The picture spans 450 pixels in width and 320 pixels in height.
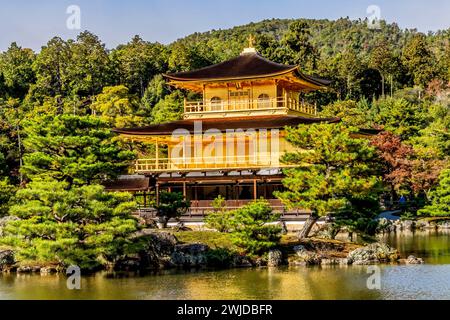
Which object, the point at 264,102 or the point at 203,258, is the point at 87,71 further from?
the point at 203,258

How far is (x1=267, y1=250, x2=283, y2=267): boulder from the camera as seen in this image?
21622 mm

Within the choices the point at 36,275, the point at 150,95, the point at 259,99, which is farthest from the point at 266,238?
the point at 150,95

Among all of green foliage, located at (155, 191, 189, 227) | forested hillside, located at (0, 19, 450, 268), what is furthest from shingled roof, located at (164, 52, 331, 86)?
green foliage, located at (155, 191, 189, 227)

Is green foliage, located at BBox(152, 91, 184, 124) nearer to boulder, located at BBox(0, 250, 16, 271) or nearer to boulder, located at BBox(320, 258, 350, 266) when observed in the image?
boulder, located at BBox(0, 250, 16, 271)

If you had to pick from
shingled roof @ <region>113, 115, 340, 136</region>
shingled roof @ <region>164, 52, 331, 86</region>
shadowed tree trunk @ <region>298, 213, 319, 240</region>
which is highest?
shingled roof @ <region>164, 52, 331, 86</region>

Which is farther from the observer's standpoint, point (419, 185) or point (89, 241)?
point (419, 185)

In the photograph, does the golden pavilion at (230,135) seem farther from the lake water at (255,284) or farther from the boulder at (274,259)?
the lake water at (255,284)

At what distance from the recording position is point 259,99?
31.8m

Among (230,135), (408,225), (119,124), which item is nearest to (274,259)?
(230,135)

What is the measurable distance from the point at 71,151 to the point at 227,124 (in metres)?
8.84

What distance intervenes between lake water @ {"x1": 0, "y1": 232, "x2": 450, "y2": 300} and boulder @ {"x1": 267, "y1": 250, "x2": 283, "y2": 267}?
536 millimetres
